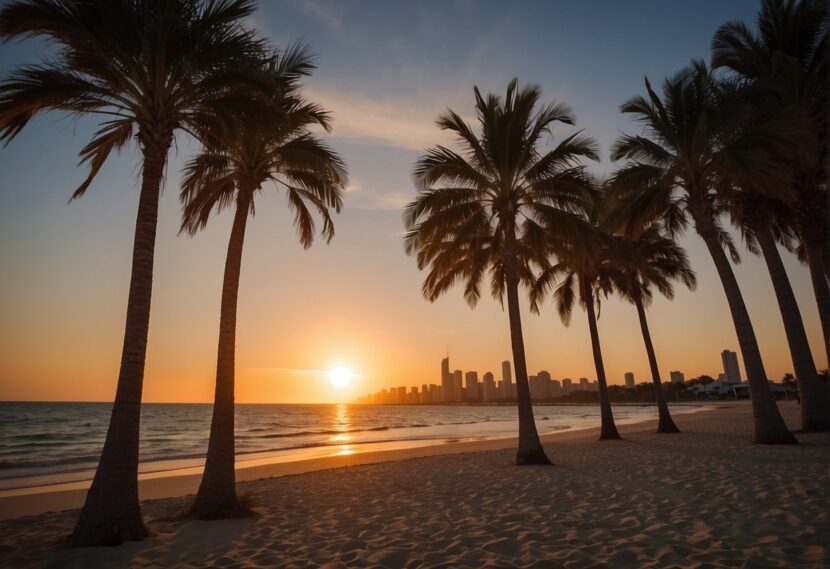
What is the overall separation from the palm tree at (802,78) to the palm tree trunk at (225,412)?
13673 millimetres

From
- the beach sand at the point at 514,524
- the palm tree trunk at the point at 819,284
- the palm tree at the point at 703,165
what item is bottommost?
the beach sand at the point at 514,524

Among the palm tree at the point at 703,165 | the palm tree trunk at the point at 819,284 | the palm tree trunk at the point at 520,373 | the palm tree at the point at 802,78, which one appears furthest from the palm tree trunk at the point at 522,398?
the palm tree trunk at the point at 819,284

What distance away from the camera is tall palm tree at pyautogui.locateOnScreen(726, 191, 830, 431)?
13492mm

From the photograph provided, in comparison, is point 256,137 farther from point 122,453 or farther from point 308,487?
point 308,487

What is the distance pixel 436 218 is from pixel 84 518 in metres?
10.4

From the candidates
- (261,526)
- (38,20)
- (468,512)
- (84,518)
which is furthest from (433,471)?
(38,20)

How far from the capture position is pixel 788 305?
13641mm

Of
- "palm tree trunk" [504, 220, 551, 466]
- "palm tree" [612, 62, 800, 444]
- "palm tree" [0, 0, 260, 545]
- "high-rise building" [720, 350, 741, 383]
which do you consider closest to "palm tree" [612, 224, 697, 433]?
"palm tree" [612, 62, 800, 444]

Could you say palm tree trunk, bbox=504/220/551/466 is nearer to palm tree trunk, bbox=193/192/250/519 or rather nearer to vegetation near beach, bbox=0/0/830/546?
vegetation near beach, bbox=0/0/830/546

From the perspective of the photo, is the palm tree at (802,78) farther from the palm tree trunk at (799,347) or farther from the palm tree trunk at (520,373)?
the palm tree trunk at (520,373)

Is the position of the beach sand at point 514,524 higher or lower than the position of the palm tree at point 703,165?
lower

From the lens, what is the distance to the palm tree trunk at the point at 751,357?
1209cm

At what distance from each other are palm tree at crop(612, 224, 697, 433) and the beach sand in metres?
9.63

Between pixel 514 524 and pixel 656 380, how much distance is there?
16308 mm
